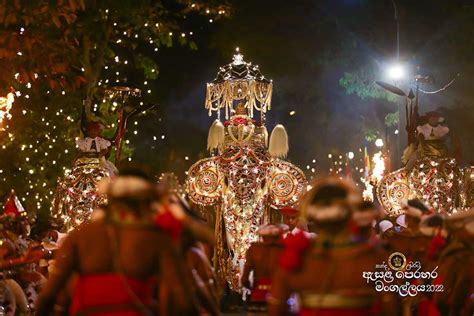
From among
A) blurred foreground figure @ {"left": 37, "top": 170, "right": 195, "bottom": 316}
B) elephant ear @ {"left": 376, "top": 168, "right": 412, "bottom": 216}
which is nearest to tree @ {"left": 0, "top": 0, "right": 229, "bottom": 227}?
elephant ear @ {"left": 376, "top": 168, "right": 412, "bottom": 216}

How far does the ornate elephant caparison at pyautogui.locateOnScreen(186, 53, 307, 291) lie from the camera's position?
2070 cm

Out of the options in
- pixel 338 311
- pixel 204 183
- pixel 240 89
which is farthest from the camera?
pixel 240 89

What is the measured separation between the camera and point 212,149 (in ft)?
70.3

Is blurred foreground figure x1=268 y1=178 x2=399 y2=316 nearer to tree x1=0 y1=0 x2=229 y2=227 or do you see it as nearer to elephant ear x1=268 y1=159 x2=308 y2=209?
tree x1=0 y1=0 x2=229 y2=227

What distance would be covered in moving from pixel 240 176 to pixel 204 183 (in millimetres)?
863

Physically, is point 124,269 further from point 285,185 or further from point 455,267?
point 285,185

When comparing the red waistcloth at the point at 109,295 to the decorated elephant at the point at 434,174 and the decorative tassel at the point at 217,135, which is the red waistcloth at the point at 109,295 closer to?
the decorated elephant at the point at 434,174

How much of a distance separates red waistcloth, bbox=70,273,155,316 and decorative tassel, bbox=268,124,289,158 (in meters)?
13.2

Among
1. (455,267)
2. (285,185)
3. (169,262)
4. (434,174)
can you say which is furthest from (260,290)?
(169,262)

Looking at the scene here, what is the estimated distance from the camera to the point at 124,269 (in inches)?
313

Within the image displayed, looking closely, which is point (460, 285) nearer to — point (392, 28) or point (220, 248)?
point (220, 248)

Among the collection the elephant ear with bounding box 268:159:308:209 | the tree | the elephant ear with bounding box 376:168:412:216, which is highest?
the tree

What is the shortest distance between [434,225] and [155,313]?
4.62m

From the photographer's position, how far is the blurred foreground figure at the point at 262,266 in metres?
14.9
